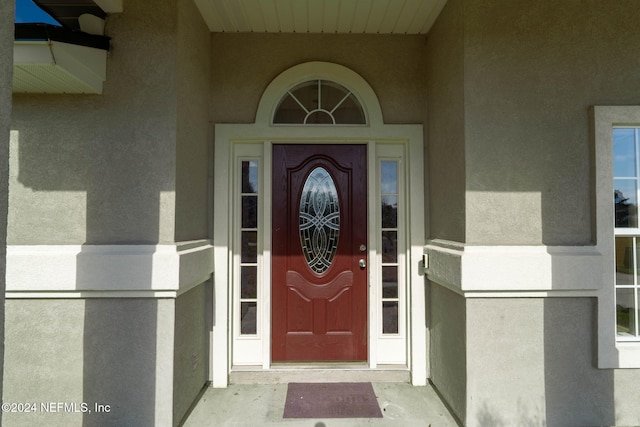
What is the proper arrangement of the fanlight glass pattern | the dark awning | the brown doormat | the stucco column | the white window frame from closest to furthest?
the stucco column, the dark awning, the white window frame, the brown doormat, the fanlight glass pattern

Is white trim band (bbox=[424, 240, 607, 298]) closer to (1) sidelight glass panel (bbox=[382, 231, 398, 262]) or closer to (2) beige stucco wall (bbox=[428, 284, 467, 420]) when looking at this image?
(2) beige stucco wall (bbox=[428, 284, 467, 420])

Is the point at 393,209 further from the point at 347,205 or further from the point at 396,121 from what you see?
the point at 396,121

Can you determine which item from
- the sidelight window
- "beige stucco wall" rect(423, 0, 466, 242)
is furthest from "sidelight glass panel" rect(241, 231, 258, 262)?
"beige stucco wall" rect(423, 0, 466, 242)

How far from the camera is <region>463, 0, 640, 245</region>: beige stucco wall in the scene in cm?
240

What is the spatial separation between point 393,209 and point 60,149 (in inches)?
101

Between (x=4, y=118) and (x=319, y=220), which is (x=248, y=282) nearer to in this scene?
(x=319, y=220)

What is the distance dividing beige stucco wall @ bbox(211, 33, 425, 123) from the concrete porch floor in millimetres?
2259

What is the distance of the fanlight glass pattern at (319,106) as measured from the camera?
10.4 feet

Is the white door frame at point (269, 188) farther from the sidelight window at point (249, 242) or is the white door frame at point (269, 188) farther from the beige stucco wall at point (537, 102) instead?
the beige stucco wall at point (537, 102)

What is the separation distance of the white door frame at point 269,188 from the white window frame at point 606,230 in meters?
1.20

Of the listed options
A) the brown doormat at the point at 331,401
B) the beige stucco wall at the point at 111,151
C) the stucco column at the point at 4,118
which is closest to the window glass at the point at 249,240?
the brown doormat at the point at 331,401

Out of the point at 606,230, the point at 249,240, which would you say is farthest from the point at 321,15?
the point at 606,230

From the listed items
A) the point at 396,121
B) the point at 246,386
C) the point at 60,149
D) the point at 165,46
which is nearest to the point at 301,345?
the point at 246,386

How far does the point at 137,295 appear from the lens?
2301 mm
